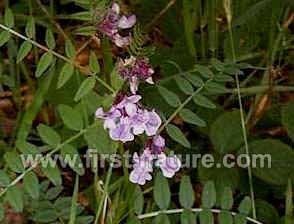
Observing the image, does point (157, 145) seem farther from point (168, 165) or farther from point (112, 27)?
point (112, 27)

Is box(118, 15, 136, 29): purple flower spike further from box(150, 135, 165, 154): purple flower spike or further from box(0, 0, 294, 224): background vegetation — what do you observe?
box(150, 135, 165, 154): purple flower spike

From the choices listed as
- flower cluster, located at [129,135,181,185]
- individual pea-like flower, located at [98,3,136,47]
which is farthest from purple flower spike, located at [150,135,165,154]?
individual pea-like flower, located at [98,3,136,47]

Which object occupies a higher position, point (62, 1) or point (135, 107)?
point (62, 1)

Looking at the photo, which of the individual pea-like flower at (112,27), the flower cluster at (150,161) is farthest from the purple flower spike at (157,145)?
the individual pea-like flower at (112,27)

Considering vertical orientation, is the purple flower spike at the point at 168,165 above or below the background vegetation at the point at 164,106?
below

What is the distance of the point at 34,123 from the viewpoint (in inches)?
69.7

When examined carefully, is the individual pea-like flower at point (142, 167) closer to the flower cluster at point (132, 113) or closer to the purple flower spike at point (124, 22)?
the flower cluster at point (132, 113)

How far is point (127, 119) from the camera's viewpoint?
121 cm

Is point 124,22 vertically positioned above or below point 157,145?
above

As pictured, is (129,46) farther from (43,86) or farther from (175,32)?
(175,32)

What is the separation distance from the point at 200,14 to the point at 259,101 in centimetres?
19

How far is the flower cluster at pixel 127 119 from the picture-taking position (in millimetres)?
1204

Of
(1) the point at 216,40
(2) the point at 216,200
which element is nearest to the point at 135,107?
(2) the point at 216,200

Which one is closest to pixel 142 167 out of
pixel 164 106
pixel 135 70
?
pixel 135 70
